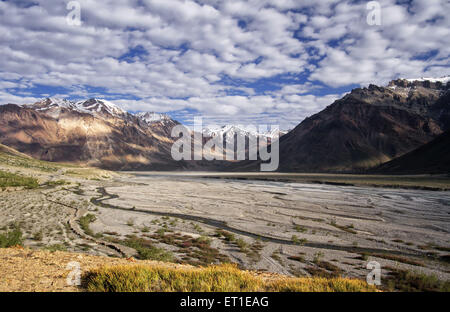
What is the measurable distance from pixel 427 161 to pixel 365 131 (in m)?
67.1

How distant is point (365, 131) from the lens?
164 m

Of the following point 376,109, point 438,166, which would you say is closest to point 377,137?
point 376,109

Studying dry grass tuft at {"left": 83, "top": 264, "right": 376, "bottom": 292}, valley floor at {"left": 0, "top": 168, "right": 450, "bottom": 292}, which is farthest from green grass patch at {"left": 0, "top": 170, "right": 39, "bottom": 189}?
dry grass tuft at {"left": 83, "top": 264, "right": 376, "bottom": 292}

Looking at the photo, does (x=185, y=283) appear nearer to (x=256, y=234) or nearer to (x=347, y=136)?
(x=256, y=234)

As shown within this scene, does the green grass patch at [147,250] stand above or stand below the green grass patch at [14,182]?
below

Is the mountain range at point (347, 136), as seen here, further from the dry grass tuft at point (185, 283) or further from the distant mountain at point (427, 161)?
the dry grass tuft at point (185, 283)

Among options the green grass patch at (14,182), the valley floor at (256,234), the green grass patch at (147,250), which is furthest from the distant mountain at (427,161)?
the green grass patch at (14,182)

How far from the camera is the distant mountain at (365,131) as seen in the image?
147750 mm

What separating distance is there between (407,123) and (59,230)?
198m

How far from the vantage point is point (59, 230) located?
1839 centimetres

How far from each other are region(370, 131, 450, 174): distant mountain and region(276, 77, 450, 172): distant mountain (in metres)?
21.0

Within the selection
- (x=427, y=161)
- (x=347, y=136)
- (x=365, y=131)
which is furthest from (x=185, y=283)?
(x=365, y=131)

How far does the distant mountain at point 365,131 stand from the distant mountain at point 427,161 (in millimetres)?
21008
